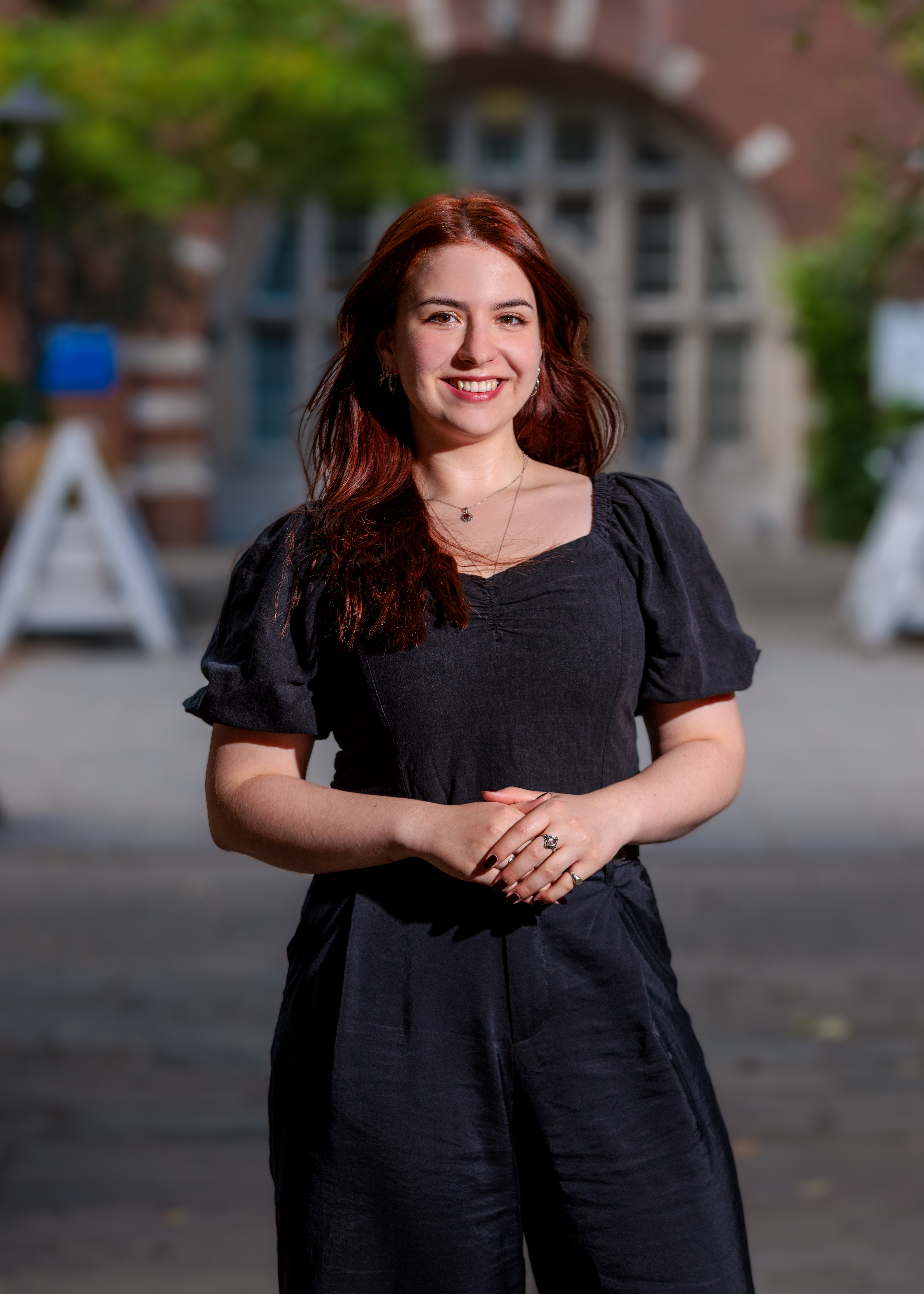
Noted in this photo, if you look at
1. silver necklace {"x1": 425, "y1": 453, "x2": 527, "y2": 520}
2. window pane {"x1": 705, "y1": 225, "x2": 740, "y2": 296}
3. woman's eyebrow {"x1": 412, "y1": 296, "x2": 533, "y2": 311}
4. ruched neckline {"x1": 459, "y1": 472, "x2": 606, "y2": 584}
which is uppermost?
window pane {"x1": 705, "y1": 225, "x2": 740, "y2": 296}

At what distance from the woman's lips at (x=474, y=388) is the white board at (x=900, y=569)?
28.5 feet

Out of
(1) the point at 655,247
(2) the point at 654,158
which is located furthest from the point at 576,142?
(1) the point at 655,247

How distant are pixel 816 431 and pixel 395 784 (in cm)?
1771

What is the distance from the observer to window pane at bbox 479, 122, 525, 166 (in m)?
19.4

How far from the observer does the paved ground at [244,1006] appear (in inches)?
129

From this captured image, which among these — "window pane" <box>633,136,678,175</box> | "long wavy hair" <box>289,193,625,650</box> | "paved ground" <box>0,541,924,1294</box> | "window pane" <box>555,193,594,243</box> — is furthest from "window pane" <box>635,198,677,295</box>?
"long wavy hair" <box>289,193,625,650</box>

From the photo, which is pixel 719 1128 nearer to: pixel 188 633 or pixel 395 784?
pixel 395 784

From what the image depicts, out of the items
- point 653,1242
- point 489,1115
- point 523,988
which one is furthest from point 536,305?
point 653,1242

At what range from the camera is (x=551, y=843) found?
1691 mm

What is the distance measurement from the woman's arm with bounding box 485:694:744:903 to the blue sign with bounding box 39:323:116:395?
10.8 metres

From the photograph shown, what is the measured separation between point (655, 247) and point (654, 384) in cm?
162

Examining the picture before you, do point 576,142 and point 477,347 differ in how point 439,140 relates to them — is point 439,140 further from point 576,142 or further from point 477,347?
point 477,347

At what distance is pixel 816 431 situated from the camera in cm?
1889

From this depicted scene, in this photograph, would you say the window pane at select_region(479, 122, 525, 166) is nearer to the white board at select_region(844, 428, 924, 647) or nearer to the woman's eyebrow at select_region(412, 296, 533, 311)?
the white board at select_region(844, 428, 924, 647)
